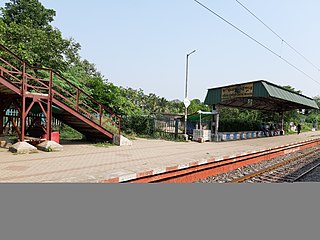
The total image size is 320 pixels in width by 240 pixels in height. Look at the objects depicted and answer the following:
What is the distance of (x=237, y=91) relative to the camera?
17359 mm

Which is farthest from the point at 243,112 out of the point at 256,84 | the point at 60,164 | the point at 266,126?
the point at 60,164

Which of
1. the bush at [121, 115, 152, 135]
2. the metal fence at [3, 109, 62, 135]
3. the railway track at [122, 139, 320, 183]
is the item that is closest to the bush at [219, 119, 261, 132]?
the bush at [121, 115, 152, 135]

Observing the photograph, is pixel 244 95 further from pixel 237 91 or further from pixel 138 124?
pixel 138 124

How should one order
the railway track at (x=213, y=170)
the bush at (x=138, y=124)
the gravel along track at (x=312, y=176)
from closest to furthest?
the railway track at (x=213, y=170), the gravel along track at (x=312, y=176), the bush at (x=138, y=124)

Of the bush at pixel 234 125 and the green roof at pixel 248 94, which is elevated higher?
the green roof at pixel 248 94

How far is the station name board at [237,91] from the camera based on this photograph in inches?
655

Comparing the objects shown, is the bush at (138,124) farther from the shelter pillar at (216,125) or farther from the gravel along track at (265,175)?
the gravel along track at (265,175)

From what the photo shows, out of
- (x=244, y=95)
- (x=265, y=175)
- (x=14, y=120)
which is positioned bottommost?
(x=265, y=175)

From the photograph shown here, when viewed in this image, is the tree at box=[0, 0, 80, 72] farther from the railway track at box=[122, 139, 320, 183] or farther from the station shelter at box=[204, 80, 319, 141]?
the station shelter at box=[204, 80, 319, 141]

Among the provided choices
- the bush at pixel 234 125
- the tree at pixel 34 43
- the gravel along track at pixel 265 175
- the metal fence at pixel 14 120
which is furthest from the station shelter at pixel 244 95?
the tree at pixel 34 43

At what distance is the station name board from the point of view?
1664 centimetres

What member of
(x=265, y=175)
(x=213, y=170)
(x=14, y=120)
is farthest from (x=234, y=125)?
(x=14, y=120)

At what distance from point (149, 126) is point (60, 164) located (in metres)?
12.0

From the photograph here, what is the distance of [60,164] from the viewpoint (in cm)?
691
